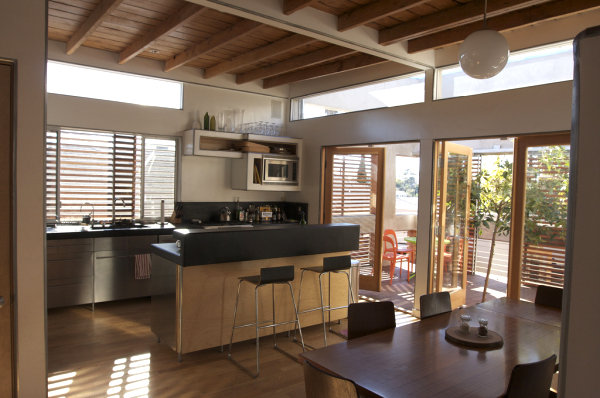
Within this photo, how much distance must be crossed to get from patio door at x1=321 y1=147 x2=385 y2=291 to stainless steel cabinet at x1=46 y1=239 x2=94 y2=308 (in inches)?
132

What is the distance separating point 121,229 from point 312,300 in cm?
255

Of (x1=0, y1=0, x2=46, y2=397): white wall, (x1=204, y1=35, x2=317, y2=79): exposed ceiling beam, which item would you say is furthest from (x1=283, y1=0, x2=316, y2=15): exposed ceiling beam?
(x1=0, y1=0, x2=46, y2=397): white wall

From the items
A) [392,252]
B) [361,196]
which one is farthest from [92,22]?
[392,252]

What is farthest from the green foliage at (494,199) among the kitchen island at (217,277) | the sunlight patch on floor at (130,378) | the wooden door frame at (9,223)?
the wooden door frame at (9,223)

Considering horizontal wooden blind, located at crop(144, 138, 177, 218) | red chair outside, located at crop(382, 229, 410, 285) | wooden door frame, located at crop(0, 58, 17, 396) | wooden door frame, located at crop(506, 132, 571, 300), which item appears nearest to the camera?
wooden door frame, located at crop(0, 58, 17, 396)

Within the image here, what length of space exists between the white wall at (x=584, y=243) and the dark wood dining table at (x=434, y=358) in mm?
1319

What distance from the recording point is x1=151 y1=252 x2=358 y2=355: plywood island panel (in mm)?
3982

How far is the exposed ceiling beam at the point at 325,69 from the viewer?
18.6 ft

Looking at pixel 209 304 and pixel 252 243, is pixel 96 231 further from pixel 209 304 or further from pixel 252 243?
pixel 252 243

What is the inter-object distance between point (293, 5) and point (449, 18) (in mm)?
1421

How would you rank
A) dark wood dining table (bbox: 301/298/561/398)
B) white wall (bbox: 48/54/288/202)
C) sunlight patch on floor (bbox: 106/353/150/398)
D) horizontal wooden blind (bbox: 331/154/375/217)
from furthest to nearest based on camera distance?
horizontal wooden blind (bbox: 331/154/375/217) < white wall (bbox: 48/54/288/202) < sunlight patch on floor (bbox: 106/353/150/398) < dark wood dining table (bbox: 301/298/561/398)

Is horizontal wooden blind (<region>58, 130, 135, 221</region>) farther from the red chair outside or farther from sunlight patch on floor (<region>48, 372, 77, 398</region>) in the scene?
the red chair outside

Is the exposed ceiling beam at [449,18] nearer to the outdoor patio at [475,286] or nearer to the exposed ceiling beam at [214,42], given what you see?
the exposed ceiling beam at [214,42]

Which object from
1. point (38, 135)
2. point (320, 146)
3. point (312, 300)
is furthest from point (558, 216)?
point (38, 135)
